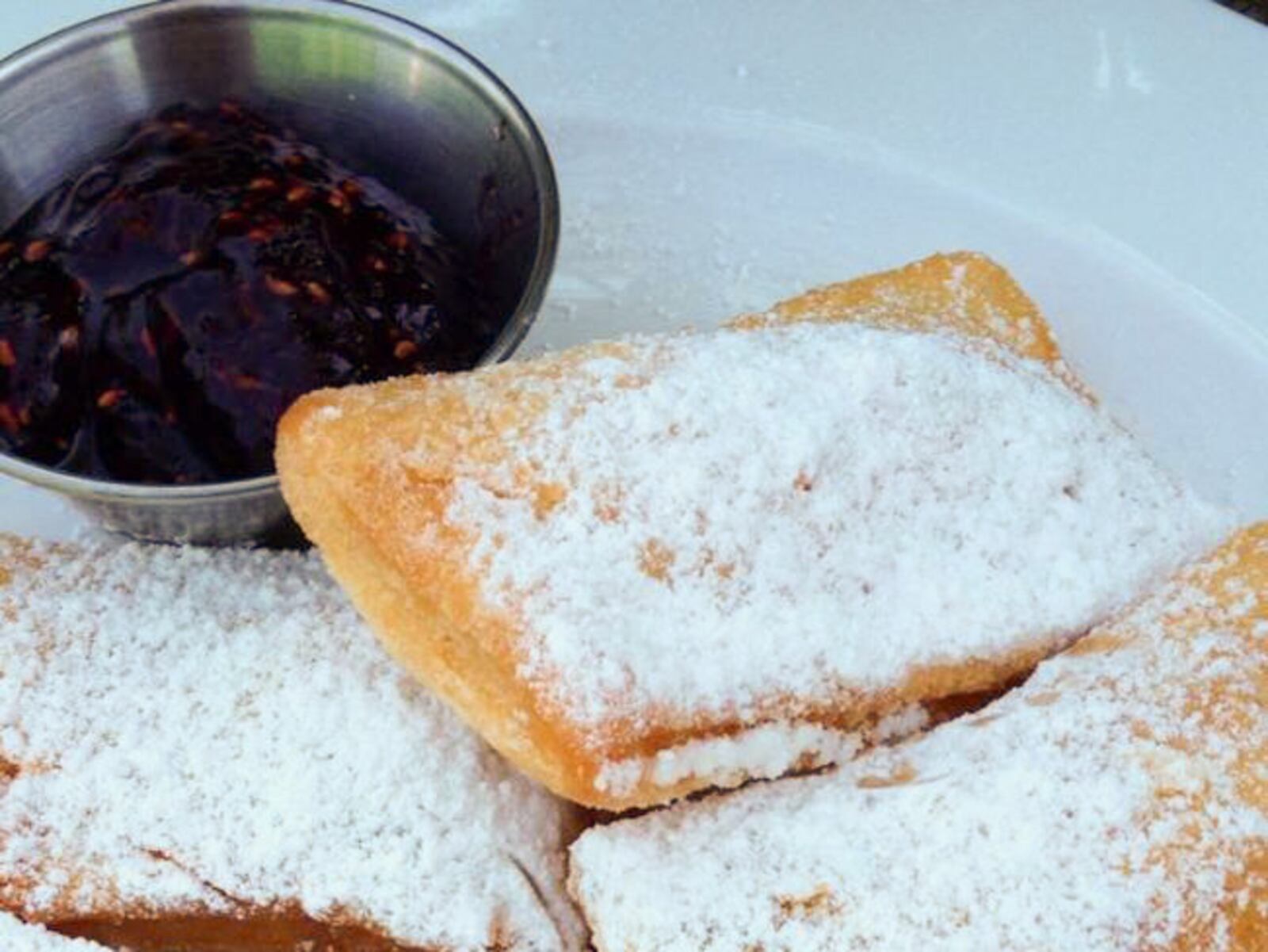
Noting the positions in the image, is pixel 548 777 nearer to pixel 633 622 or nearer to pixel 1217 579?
pixel 633 622

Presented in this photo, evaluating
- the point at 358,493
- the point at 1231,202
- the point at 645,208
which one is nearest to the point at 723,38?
the point at 645,208

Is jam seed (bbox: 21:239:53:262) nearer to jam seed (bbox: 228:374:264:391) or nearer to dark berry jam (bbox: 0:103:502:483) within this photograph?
dark berry jam (bbox: 0:103:502:483)

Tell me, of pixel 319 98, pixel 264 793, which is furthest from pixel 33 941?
pixel 319 98

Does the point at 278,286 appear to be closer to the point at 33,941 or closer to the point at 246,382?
the point at 246,382

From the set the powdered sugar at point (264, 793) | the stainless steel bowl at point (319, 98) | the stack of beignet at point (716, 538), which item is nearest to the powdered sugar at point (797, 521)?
the stack of beignet at point (716, 538)

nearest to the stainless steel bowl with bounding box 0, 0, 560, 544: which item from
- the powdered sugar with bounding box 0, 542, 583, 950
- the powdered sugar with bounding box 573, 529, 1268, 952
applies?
the powdered sugar with bounding box 0, 542, 583, 950

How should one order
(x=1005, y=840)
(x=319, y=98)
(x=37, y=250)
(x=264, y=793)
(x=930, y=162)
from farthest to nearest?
(x=930, y=162) → (x=319, y=98) → (x=37, y=250) → (x=264, y=793) → (x=1005, y=840)

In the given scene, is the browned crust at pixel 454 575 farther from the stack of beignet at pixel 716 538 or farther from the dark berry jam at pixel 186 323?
the dark berry jam at pixel 186 323
